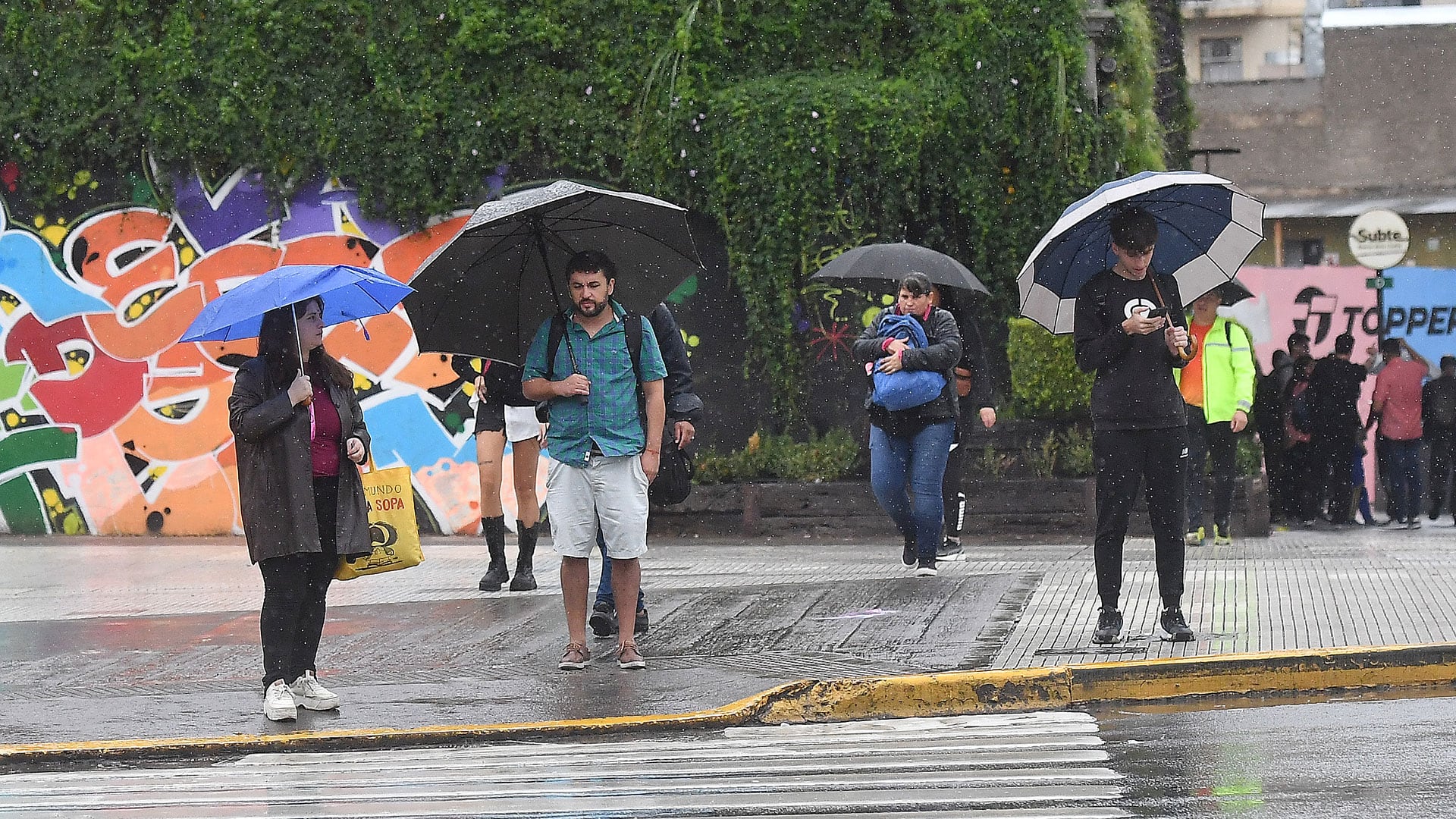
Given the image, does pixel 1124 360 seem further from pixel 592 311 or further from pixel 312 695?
pixel 312 695

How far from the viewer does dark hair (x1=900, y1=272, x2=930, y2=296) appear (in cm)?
1045

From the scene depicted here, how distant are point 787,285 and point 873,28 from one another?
2.15 m

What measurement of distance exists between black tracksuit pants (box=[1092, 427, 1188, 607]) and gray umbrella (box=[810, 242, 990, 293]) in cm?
344

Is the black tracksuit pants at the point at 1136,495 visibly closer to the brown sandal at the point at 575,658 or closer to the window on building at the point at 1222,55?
the brown sandal at the point at 575,658

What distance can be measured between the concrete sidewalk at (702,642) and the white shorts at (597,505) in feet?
1.90

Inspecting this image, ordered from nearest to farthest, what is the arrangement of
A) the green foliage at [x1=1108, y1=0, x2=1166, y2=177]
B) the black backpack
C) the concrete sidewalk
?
the concrete sidewalk
the green foliage at [x1=1108, y1=0, x2=1166, y2=177]
the black backpack

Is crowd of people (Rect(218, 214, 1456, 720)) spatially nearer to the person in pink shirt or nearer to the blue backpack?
the blue backpack

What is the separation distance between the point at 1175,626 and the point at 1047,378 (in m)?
6.09

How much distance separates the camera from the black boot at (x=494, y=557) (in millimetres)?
10547

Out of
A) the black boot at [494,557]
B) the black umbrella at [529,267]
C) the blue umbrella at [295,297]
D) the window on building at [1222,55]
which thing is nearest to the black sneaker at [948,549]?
the black boot at [494,557]

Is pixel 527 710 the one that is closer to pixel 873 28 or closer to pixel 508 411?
pixel 508 411

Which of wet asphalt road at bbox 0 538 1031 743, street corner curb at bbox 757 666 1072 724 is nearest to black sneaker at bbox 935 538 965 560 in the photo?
wet asphalt road at bbox 0 538 1031 743

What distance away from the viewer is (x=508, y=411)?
1058 cm

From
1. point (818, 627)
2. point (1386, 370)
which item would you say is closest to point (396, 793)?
point (818, 627)
